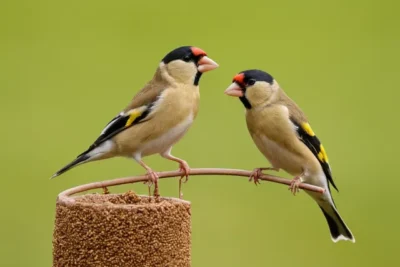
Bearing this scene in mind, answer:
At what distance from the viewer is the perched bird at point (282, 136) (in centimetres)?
422

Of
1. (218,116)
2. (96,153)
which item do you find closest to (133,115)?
(96,153)

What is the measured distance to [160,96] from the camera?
→ 428cm

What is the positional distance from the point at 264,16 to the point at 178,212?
1055cm

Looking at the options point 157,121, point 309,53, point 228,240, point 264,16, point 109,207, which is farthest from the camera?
point 264,16

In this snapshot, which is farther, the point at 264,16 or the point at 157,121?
the point at 264,16

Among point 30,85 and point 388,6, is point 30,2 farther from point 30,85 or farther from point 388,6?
point 388,6

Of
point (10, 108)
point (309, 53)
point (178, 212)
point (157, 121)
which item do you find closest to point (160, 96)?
point (157, 121)

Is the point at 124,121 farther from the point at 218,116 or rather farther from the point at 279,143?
the point at 218,116

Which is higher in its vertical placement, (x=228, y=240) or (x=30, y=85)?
(x=30, y=85)

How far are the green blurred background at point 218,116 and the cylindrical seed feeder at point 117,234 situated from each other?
14.0ft

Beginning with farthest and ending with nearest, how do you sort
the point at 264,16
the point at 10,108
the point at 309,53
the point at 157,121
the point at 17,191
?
the point at 264,16
the point at 309,53
the point at 10,108
the point at 17,191
the point at 157,121

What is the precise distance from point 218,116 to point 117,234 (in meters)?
A: 7.12

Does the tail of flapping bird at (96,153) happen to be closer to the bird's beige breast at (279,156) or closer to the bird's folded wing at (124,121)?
the bird's folded wing at (124,121)

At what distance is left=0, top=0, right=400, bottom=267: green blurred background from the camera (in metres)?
8.44
